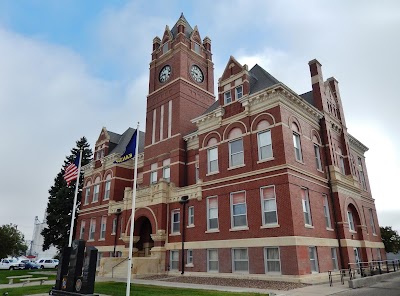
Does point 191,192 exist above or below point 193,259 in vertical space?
above

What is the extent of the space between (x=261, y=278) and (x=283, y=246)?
2.68 m

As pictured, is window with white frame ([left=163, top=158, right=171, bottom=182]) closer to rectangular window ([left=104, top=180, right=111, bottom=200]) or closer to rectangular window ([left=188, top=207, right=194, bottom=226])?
rectangular window ([left=188, top=207, right=194, bottom=226])

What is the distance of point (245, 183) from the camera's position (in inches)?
949

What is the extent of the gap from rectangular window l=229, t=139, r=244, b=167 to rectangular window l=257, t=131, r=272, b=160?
5.96ft

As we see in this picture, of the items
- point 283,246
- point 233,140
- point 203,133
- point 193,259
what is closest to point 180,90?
point 203,133

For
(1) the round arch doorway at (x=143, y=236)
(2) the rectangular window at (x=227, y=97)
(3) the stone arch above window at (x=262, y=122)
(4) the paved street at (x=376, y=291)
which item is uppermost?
(2) the rectangular window at (x=227, y=97)

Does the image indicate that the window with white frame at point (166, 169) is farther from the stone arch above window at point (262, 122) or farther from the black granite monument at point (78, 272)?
the black granite monument at point (78, 272)

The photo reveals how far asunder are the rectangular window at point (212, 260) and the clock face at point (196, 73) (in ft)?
67.5

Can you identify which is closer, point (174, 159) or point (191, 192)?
point (191, 192)

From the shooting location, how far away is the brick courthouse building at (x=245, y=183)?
22.0 metres

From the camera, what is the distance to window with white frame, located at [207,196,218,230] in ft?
84.2

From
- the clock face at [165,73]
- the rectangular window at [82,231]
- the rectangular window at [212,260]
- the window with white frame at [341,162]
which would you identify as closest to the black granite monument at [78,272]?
the rectangular window at [212,260]

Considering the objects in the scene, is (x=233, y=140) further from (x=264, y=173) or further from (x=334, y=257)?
(x=334, y=257)

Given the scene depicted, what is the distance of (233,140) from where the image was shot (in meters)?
26.2
